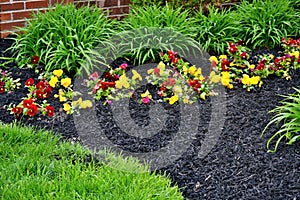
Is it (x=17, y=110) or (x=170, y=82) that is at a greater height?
(x=170, y=82)

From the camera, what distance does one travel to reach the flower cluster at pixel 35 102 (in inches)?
147

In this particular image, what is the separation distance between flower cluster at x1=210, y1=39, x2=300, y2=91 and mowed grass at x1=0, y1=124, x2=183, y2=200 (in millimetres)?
1475

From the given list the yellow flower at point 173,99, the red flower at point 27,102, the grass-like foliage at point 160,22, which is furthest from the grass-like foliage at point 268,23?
the red flower at point 27,102

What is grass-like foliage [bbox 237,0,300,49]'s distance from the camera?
5141mm

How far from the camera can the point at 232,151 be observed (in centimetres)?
328

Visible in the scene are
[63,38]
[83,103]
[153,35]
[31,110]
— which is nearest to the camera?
[31,110]

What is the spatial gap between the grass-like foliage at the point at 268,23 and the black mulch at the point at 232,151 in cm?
109

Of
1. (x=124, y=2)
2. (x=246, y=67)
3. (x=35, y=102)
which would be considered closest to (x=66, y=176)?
(x=35, y=102)

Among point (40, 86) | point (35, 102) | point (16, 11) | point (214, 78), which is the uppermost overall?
point (16, 11)

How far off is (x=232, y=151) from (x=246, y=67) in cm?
152

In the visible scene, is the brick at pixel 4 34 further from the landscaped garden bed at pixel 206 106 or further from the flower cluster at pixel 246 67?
the flower cluster at pixel 246 67

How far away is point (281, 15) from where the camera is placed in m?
5.32

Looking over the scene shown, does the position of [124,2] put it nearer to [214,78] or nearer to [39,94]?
[214,78]

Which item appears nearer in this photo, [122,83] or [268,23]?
[122,83]
